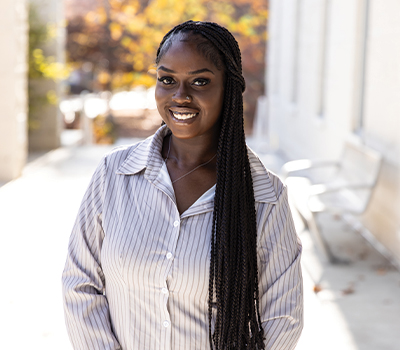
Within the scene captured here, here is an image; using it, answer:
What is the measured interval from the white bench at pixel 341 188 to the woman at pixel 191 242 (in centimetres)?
376

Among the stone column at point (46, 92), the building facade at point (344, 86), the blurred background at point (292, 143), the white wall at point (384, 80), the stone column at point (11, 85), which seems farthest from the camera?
the stone column at point (46, 92)

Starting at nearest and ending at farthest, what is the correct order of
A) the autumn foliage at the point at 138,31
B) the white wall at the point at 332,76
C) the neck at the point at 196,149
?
the neck at the point at 196,149 → the white wall at the point at 332,76 → the autumn foliage at the point at 138,31

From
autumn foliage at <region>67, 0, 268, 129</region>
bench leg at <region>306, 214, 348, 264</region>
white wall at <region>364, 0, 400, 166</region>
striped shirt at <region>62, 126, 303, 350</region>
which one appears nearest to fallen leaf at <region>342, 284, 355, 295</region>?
bench leg at <region>306, 214, 348, 264</region>

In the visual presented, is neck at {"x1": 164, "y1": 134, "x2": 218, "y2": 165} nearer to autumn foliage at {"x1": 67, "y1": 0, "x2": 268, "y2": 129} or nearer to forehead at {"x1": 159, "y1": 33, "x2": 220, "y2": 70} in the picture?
forehead at {"x1": 159, "y1": 33, "x2": 220, "y2": 70}

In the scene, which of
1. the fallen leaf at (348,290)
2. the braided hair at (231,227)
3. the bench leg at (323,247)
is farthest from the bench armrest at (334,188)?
the braided hair at (231,227)

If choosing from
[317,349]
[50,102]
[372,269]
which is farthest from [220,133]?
[50,102]

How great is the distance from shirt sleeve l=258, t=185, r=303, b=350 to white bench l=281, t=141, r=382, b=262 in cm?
374

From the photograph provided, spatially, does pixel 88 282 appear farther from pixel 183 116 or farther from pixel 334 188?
pixel 334 188

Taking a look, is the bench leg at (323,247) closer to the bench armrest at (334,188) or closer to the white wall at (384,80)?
the bench armrest at (334,188)

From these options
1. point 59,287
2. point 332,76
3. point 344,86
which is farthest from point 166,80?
point 332,76

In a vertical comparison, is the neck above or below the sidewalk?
above

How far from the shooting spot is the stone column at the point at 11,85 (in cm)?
850

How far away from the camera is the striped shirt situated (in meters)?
1.83

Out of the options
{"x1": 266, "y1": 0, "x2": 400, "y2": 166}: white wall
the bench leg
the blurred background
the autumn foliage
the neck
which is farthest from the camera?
the autumn foliage
